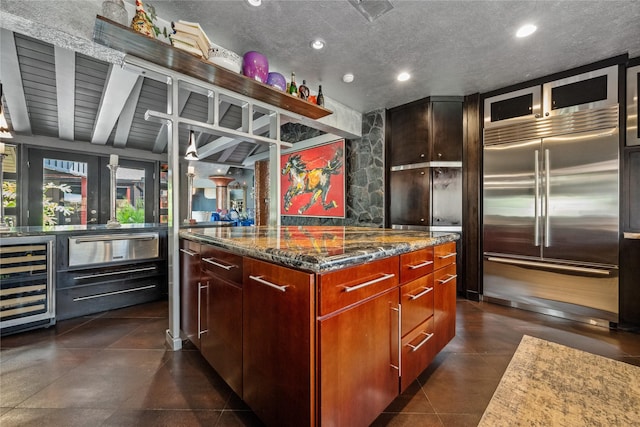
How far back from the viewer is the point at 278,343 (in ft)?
3.83

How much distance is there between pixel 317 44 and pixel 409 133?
2.06 m

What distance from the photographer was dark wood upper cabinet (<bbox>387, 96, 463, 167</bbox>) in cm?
380

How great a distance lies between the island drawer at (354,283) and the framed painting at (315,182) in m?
3.49

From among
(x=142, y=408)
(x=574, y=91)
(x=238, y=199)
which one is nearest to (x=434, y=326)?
(x=142, y=408)

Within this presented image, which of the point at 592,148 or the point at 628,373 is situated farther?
the point at 592,148

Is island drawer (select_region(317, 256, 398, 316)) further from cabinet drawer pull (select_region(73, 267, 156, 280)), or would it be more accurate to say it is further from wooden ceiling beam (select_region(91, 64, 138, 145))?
wooden ceiling beam (select_region(91, 64, 138, 145))

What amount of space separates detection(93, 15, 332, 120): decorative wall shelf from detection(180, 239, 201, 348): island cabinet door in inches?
54.3

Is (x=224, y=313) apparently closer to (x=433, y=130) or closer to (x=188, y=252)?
(x=188, y=252)

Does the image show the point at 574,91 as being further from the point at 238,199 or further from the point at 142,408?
the point at 238,199

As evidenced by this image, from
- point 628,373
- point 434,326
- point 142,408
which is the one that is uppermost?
point 628,373

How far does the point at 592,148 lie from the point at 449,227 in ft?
5.53

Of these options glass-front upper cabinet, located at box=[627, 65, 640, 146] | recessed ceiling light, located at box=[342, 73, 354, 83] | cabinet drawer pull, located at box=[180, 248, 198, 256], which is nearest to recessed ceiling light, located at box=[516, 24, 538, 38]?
glass-front upper cabinet, located at box=[627, 65, 640, 146]

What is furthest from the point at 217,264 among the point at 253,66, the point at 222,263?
the point at 253,66

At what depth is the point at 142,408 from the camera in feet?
5.14
